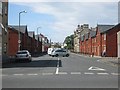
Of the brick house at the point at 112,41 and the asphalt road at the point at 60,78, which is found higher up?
the brick house at the point at 112,41

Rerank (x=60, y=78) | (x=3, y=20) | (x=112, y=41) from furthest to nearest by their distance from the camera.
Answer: (x=112, y=41) → (x=3, y=20) → (x=60, y=78)

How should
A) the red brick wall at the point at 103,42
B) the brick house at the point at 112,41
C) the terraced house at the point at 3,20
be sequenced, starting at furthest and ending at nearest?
1. the red brick wall at the point at 103,42
2. the brick house at the point at 112,41
3. the terraced house at the point at 3,20

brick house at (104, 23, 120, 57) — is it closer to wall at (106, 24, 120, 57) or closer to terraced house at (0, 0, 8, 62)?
wall at (106, 24, 120, 57)

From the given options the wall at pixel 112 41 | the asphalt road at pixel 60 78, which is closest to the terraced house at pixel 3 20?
the asphalt road at pixel 60 78

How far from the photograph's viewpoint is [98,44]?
10044cm

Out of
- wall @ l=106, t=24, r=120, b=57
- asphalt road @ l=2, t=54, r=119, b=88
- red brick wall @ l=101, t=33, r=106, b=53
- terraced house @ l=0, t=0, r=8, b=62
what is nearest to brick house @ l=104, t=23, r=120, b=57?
wall @ l=106, t=24, r=120, b=57

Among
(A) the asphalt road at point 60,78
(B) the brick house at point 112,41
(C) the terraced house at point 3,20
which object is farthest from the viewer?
(B) the brick house at point 112,41

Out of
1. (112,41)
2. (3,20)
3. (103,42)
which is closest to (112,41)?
(112,41)

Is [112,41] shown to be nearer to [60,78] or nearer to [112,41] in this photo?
[112,41]

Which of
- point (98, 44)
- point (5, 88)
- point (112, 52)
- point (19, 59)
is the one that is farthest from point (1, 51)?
point (98, 44)

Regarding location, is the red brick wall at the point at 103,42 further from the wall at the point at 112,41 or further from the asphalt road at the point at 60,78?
the asphalt road at the point at 60,78

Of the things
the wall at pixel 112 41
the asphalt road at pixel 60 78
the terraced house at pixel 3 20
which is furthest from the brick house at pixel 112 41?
the asphalt road at pixel 60 78

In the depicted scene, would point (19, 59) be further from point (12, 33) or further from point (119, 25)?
point (119, 25)

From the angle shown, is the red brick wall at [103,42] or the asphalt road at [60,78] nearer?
the asphalt road at [60,78]
